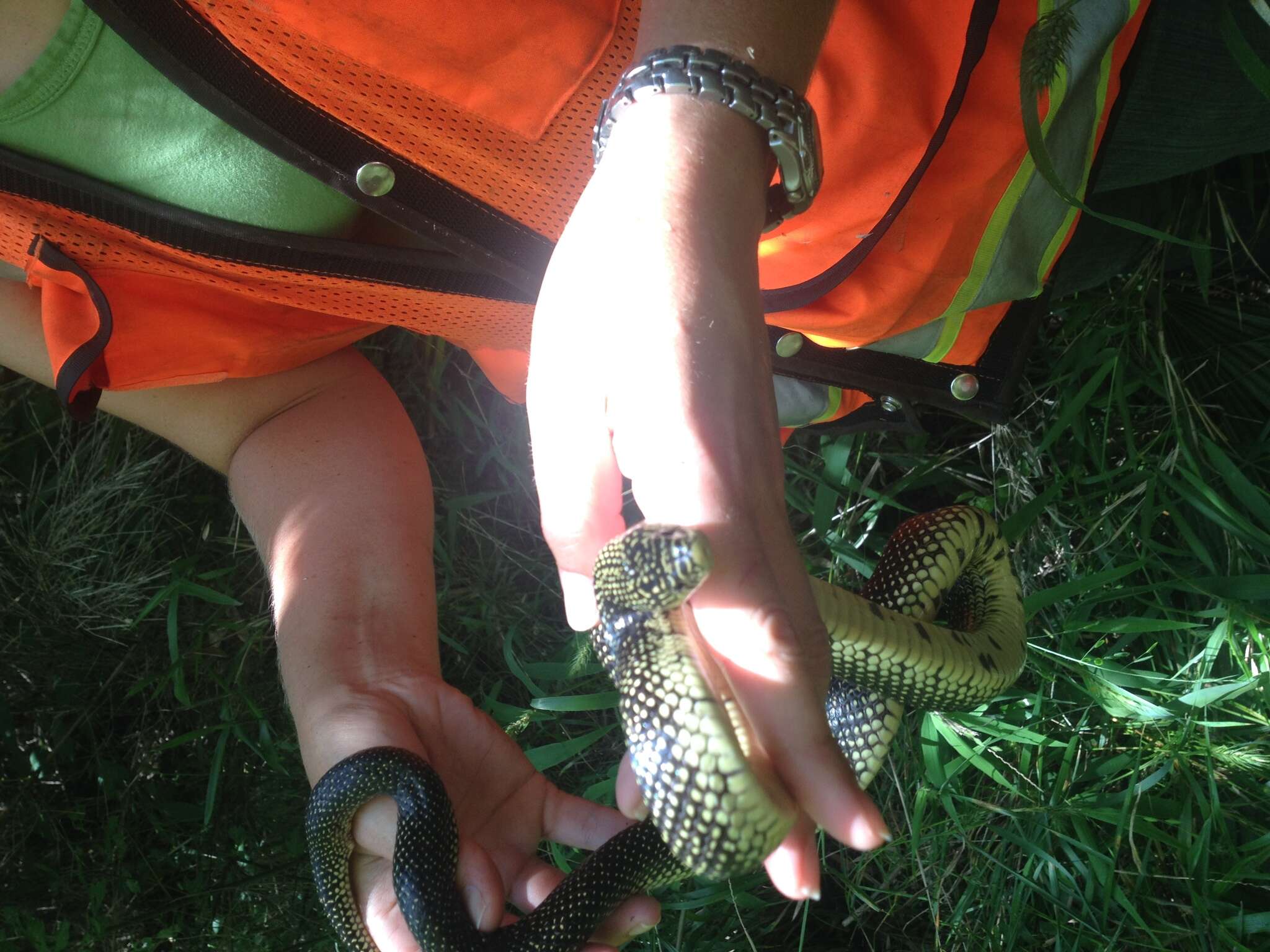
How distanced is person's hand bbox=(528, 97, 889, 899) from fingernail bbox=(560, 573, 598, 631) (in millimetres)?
56

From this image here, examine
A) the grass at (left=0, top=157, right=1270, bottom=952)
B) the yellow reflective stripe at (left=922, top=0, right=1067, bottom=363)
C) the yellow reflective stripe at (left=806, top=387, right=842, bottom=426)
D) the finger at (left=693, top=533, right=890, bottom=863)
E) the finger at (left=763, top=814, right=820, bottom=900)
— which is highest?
the yellow reflective stripe at (left=922, top=0, right=1067, bottom=363)

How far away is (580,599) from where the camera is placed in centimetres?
93

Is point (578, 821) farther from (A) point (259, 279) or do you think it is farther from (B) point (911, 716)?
(A) point (259, 279)

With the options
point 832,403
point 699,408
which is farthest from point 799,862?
point 832,403

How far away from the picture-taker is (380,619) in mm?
1711

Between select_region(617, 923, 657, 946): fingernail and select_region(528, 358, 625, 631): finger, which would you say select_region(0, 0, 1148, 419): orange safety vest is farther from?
select_region(617, 923, 657, 946): fingernail

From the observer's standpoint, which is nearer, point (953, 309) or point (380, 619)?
point (953, 309)

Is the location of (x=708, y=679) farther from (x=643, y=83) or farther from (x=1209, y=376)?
(x=1209, y=376)

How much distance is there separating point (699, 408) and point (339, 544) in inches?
45.5

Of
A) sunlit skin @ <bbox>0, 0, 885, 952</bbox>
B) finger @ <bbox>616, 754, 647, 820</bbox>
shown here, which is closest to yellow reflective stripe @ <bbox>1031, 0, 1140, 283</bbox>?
sunlit skin @ <bbox>0, 0, 885, 952</bbox>

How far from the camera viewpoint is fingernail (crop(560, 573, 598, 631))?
920 millimetres

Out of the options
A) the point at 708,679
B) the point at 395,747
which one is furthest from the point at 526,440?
the point at 708,679

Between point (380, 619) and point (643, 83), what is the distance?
1.13 meters

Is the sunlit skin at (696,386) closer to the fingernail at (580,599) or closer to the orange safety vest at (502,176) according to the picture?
the fingernail at (580,599)
